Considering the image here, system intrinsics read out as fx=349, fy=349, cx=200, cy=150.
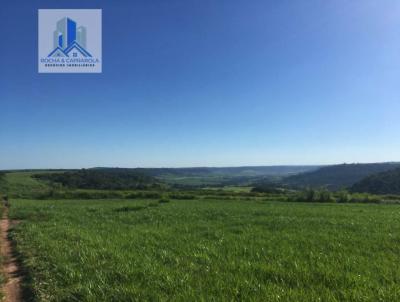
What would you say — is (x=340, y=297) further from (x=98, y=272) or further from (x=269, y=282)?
(x=98, y=272)

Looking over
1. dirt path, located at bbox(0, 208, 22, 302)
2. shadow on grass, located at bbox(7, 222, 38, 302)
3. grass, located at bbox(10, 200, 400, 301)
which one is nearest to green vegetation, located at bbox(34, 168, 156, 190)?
dirt path, located at bbox(0, 208, 22, 302)

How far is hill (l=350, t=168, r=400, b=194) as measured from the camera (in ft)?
390

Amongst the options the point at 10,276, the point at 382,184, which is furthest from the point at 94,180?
the point at 10,276

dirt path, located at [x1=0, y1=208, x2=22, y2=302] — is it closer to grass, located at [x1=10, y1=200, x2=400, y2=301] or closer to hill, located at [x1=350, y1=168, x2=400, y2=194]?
grass, located at [x1=10, y1=200, x2=400, y2=301]

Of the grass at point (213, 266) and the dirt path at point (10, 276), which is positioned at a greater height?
the grass at point (213, 266)

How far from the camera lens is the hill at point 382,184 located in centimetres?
11900

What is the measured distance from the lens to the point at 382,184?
123625 mm

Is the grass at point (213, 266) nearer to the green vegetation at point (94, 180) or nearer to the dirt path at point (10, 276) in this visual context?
the dirt path at point (10, 276)

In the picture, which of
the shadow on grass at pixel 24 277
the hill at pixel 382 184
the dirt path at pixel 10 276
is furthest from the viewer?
the hill at pixel 382 184

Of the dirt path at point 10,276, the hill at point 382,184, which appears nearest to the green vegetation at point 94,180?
the hill at point 382,184

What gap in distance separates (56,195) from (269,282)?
62077 mm

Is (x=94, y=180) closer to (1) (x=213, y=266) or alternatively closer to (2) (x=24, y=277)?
(2) (x=24, y=277)

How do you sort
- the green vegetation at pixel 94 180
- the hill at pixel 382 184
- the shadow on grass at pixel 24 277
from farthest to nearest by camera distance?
1. the hill at pixel 382 184
2. the green vegetation at pixel 94 180
3. the shadow on grass at pixel 24 277

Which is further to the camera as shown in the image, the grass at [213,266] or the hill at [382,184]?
the hill at [382,184]
